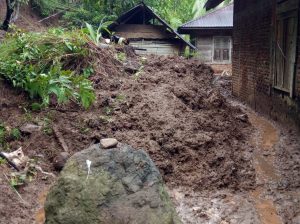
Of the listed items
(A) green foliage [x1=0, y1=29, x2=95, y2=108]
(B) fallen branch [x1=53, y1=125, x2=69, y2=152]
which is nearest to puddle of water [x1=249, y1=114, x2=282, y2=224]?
(B) fallen branch [x1=53, y1=125, x2=69, y2=152]

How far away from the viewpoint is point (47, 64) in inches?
294

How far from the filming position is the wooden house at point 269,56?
6.73 metres

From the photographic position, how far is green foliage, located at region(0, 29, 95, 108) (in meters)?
6.02

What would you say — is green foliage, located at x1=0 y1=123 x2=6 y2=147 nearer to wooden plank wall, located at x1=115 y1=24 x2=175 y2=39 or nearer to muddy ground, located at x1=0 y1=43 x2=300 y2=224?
muddy ground, located at x1=0 y1=43 x2=300 y2=224

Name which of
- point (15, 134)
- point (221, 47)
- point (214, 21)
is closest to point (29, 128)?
point (15, 134)

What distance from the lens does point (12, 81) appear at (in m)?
6.66

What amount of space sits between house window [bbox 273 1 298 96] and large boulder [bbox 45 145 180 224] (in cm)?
446

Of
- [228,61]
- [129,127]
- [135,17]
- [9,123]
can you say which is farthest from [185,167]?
[228,61]

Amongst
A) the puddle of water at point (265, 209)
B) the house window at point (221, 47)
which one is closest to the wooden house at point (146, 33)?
the house window at point (221, 47)

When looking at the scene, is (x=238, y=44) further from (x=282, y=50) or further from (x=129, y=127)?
(x=129, y=127)

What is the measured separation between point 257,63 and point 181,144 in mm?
4223

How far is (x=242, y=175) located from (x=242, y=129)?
7.14ft

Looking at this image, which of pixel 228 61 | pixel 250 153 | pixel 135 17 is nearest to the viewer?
pixel 250 153

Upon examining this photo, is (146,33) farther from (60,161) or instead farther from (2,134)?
(60,161)
